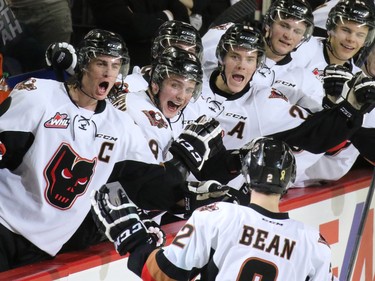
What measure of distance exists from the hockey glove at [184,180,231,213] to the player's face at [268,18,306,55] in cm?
121

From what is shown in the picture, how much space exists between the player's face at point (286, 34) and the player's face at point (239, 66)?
0.48m

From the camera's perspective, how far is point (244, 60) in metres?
4.71

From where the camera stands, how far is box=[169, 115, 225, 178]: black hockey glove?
162 inches

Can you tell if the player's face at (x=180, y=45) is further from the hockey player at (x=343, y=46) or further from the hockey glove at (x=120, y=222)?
the hockey glove at (x=120, y=222)

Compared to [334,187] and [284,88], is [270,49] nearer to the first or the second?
[284,88]

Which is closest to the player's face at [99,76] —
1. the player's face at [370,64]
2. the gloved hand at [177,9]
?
the player's face at [370,64]

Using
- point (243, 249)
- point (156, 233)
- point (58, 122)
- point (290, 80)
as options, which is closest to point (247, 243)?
point (243, 249)

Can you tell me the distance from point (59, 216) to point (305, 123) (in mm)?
1294

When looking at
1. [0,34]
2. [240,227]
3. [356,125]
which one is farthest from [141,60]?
[240,227]

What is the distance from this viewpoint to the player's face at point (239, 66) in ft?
15.4

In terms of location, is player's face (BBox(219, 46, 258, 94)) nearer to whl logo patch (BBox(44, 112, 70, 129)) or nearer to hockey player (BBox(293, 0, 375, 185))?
hockey player (BBox(293, 0, 375, 185))

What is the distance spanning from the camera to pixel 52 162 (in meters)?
3.96

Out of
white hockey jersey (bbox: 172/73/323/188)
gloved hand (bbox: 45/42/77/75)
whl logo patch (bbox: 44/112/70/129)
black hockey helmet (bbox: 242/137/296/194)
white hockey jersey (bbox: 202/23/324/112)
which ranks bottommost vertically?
white hockey jersey (bbox: 202/23/324/112)

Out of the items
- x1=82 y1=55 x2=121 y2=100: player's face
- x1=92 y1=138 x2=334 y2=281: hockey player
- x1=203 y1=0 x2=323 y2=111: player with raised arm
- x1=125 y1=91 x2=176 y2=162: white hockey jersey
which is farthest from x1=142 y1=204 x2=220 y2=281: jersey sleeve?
x1=203 y1=0 x2=323 y2=111: player with raised arm
